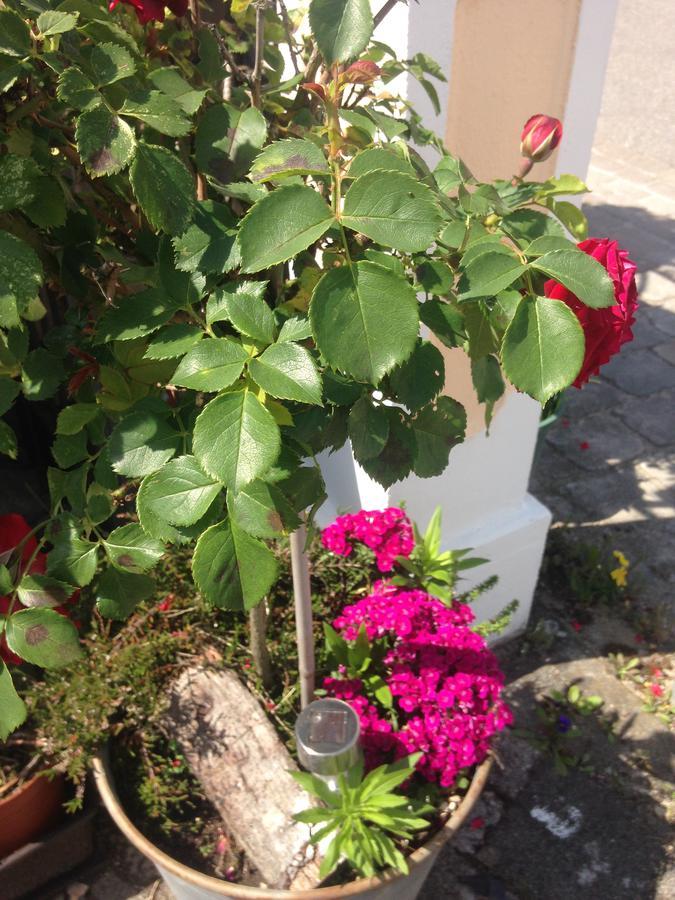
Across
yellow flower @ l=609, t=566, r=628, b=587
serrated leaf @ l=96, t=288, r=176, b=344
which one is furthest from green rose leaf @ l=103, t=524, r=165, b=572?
yellow flower @ l=609, t=566, r=628, b=587

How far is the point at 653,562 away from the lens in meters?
2.71

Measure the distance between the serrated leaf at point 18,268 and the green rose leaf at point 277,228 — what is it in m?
0.21

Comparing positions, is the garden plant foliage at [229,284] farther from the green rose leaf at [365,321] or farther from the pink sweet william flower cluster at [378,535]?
the pink sweet william flower cluster at [378,535]

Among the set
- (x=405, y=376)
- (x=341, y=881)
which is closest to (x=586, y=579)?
(x=341, y=881)

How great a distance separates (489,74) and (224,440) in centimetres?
119

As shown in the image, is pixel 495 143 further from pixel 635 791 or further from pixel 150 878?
pixel 150 878

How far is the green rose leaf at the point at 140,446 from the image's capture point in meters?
0.81

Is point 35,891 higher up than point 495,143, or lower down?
lower down

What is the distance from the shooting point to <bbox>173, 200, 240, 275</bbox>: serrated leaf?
733 millimetres

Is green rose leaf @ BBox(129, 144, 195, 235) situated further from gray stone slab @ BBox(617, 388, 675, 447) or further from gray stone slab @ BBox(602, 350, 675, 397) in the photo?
gray stone slab @ BBox(602, 350, 675, 397)

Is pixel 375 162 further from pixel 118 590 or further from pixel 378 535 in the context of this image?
pixel 378 535

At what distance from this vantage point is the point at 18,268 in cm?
70

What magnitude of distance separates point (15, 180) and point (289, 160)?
0.80ft

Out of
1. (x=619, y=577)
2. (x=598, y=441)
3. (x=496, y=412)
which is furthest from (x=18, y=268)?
(x=598, y=441)
